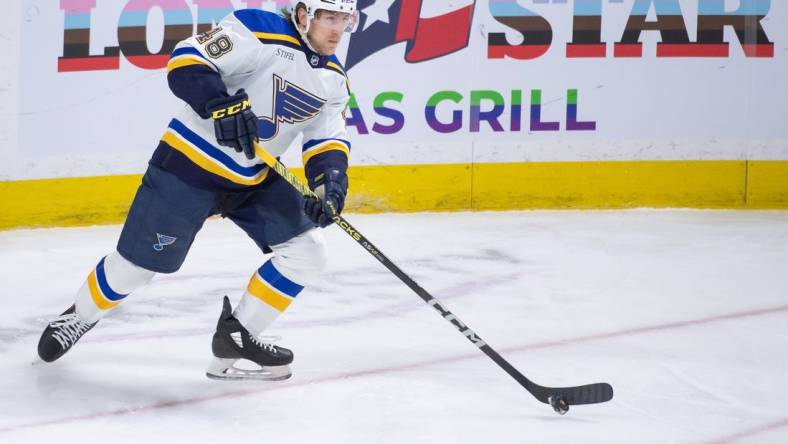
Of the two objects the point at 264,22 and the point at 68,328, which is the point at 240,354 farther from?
the point at 264,22

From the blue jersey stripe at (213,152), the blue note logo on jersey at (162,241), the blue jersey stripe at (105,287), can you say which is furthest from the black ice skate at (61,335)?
the blue jersey stripe at (213,152)

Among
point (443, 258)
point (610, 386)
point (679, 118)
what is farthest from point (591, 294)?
point (679, 118)

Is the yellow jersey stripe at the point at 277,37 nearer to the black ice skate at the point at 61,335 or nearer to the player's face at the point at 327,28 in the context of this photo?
the player's face at the point at 327,28

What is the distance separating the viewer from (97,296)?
3080 millimetres

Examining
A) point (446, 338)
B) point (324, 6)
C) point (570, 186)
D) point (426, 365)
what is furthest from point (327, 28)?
point (570, 186)

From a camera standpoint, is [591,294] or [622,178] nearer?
[591,294]

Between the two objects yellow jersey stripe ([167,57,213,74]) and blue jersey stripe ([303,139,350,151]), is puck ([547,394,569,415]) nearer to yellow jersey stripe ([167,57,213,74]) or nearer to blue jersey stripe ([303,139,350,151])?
blue jersey stripe ([303,139,350,151])

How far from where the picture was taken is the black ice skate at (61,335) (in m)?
3.12

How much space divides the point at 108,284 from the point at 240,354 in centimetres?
36

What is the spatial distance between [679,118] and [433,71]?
1091 millimetres

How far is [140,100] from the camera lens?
4.95 meters

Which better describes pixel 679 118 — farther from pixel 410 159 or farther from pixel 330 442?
pixel 330 442

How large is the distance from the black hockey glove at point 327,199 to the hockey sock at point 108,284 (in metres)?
0.43

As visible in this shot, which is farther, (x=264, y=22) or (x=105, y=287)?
(x=105, y=287)
